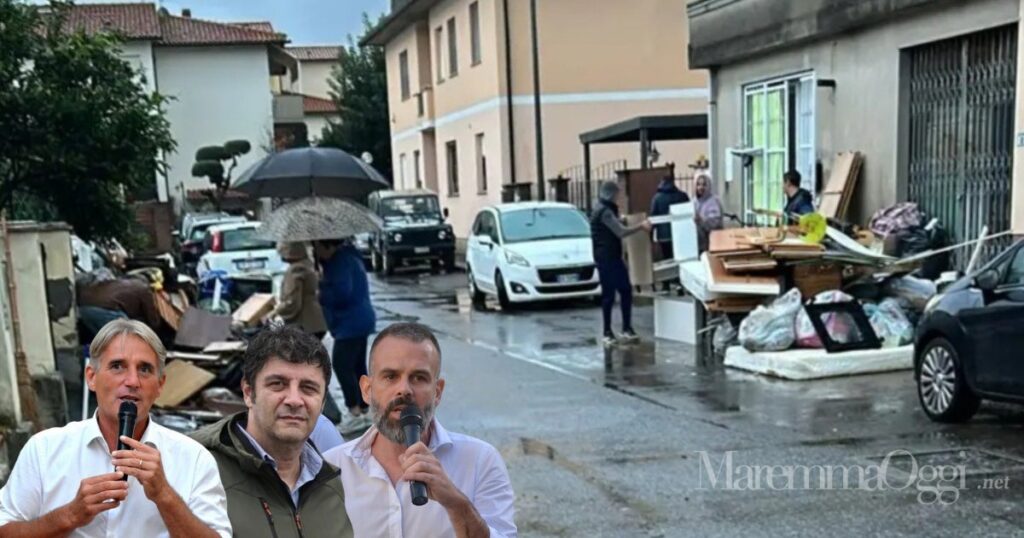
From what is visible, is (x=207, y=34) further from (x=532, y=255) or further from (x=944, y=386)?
(x=944, y=386)

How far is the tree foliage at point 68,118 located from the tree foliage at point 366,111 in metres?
31.6

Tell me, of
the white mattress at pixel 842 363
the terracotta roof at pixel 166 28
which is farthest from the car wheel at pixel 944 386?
the terracotta roof at pixel 166 28

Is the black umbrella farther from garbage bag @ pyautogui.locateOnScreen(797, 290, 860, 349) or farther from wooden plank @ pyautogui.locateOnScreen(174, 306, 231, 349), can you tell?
garbage bag @ pyautogui.locateOnScreen(797, 290, 860, 349)

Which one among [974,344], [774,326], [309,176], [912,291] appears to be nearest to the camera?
[974,344]

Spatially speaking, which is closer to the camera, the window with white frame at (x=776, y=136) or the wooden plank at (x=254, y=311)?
the wooden plank at (x=254, y=311)

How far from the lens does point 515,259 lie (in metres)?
16.6

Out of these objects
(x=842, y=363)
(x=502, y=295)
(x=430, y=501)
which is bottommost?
(x=502, y=295)

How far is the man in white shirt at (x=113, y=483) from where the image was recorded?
7.41ft

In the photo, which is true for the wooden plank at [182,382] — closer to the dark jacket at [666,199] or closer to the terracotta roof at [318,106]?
the dark jacket at [666,199]

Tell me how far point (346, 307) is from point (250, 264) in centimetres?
1110

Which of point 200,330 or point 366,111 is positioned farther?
point 366,111

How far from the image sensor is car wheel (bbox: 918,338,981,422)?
7.45 meters

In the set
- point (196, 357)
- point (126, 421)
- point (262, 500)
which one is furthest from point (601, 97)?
point (126, 421)

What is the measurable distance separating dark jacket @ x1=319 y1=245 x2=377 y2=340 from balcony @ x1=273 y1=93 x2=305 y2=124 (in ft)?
124
